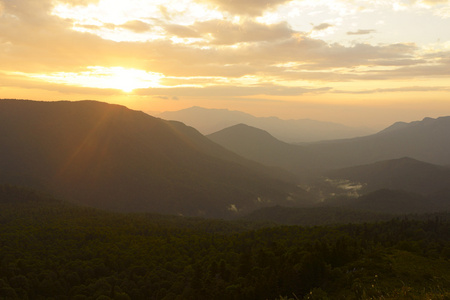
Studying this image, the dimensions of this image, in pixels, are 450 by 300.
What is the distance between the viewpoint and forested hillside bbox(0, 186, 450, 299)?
4025cm

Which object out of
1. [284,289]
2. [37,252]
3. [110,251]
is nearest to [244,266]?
[284,289]

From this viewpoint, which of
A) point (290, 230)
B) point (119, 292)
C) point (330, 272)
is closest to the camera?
point (330, 272)

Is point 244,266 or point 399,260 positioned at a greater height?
point 399,260

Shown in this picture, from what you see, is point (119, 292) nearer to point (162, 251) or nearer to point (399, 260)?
point (162, 251)

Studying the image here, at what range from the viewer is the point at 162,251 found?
110500mm

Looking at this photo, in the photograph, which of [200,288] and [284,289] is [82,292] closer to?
[200,288]

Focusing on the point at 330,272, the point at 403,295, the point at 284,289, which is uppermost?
the point at 403,295

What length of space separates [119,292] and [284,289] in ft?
172

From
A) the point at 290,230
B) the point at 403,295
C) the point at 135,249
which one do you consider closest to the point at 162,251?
the point at 135,249

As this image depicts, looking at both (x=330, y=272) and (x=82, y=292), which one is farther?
(x=82, y=292)

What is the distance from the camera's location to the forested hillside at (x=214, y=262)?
132 feet

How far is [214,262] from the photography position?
8088 cm

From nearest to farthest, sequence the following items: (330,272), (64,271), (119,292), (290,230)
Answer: (330,272), (119,292), (64,271), (290,230)

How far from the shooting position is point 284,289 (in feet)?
145
